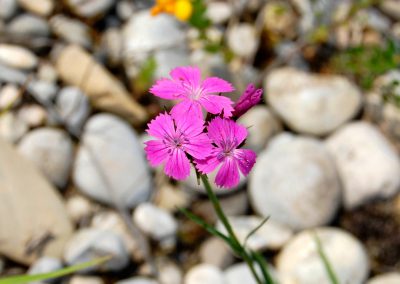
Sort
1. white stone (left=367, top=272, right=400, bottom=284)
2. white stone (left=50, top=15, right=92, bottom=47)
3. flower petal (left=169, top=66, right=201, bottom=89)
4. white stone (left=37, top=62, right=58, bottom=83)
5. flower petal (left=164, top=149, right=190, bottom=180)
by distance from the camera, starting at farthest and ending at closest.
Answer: white stone (left=50, top=15, right=92, bottom=47) < white stone (left=37, top=62, right=58, bottom=83) < white stone (left=367, top=272, right=400, bottom=284) < flower petal (left=169, top=66, right=201, bottom=89) < flower petal (left=164, top=149, right=190, bottom=180)

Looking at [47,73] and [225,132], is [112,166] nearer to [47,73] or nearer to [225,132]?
[47,73]

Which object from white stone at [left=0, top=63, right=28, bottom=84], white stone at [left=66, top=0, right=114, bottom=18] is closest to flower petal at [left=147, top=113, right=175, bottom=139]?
white stone at [left=0, top=63, right=28, bottom=84]

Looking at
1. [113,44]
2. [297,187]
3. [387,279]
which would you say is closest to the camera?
[387,279]

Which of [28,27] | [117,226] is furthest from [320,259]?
[28,27]

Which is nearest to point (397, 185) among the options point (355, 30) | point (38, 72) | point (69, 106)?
point (355, 30)

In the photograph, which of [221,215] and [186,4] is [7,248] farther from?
[221,215]

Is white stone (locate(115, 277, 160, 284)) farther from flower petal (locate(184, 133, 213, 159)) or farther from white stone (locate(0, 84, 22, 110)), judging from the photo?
flower petal (locate(184, 133, 213, 159))
